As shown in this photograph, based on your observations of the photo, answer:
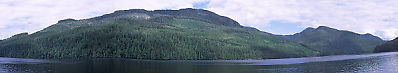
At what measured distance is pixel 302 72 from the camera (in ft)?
420

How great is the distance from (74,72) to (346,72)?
375 feet

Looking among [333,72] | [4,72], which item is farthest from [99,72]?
[333,72]

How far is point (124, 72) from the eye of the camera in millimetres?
118562

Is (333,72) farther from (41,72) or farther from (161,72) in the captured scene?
(41,72)

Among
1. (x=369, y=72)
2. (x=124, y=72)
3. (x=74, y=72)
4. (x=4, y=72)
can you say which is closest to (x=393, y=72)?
(x=369, y=72)

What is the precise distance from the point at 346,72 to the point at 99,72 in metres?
105

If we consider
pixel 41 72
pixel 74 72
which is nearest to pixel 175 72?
pixel 74 72

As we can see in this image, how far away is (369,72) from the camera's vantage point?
122438 mm

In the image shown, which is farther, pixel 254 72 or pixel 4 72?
pixel 254 72

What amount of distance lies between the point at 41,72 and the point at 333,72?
124m

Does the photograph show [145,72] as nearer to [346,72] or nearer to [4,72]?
[4,72]

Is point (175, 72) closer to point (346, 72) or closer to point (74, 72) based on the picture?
point (74, 72)

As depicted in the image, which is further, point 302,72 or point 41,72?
point 302,72

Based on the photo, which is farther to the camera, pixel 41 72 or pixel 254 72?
pixel 254 72
